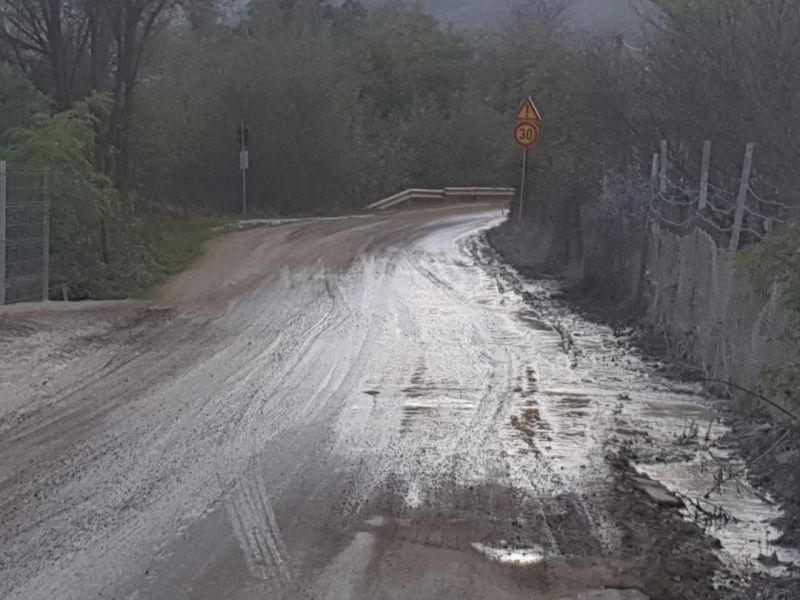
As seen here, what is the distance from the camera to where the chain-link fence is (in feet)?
51.6

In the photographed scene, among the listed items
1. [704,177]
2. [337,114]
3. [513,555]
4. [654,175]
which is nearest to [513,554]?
[513,555]

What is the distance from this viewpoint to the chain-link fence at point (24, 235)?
1573 cm

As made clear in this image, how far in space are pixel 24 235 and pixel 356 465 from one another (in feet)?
31.4

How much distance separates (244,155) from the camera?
36.5 meters

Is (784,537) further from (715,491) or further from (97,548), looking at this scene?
(97,548)

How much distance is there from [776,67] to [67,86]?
1879 cm

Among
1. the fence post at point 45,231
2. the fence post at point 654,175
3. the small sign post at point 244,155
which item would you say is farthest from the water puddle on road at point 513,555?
the small sign post at point 244,155

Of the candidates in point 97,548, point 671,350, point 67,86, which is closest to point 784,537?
point 97,548

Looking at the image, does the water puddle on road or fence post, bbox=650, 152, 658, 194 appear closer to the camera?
the water puddle on road

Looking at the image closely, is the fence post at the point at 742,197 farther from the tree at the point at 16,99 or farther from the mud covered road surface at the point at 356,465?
the tree at the point at 16,99

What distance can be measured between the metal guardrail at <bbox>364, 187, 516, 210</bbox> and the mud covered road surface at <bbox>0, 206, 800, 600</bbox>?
1254 inches

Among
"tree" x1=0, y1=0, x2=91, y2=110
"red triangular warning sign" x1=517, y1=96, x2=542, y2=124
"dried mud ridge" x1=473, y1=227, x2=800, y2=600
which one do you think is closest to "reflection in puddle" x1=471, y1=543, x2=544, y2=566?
"dried mud ridge" x1=473, y1=227, x2=800, y2=600

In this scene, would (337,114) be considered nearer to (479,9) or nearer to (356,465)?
(356,465)

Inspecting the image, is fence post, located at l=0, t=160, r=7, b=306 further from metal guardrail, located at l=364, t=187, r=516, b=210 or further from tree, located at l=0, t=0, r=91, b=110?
metal guardrail, located at l=364, t=187, r=516, b=210
